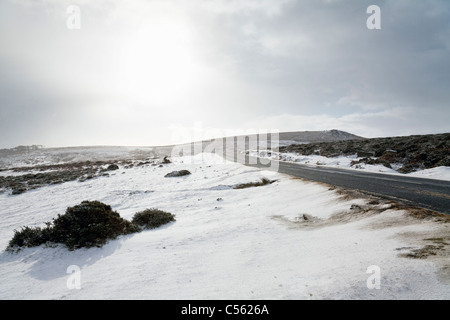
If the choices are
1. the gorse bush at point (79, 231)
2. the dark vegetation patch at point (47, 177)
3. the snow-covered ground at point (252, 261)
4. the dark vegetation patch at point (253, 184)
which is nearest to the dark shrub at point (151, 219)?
the snow-covered ground at point (252, 261)

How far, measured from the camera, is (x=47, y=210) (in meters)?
12.9

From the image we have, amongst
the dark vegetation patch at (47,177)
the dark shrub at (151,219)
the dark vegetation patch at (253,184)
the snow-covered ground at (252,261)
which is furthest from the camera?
the dark vegetation patch at (47,177)

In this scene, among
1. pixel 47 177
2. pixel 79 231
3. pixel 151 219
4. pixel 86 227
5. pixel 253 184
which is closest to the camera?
pixel 79 231

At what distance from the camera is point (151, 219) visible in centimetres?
817

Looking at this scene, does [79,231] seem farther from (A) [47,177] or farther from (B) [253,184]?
(A) [47,177]

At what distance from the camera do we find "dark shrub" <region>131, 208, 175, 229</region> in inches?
314

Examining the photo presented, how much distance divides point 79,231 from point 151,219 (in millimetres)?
2422

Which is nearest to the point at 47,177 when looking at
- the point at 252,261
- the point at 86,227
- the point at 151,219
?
the point at 151,219

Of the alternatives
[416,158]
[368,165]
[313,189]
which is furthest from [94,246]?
[416,158]

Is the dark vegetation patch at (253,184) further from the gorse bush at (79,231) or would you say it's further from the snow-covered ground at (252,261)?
the gorse bush at (79,231)

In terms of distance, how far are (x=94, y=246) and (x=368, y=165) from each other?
901 inches

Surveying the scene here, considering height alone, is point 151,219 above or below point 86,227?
below

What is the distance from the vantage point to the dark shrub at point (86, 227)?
6023mm

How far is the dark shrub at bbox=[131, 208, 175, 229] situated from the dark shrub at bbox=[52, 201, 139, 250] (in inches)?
34.6
